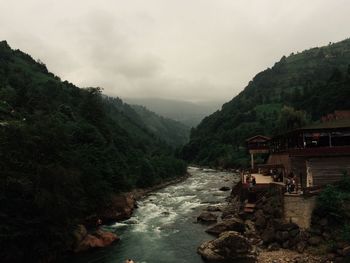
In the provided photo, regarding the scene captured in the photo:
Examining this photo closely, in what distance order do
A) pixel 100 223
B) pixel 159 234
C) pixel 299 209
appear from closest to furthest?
1. pixel 299 209
2. pixel 159 234
3. pixel 100 223

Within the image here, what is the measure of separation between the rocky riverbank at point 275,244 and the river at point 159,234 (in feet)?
8.58

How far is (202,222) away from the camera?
5528 cm

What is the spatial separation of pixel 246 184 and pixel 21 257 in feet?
94.2

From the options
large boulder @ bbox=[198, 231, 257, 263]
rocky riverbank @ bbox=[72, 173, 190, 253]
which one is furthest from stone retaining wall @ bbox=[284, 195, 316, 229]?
rocky riverbank @ bbox=[72, 173, 190, 253]

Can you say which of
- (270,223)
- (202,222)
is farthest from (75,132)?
(270,223)

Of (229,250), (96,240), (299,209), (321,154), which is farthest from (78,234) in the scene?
(321,154)

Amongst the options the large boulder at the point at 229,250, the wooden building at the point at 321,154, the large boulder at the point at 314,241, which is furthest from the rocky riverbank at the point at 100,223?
the wooden building at the point at 321,154

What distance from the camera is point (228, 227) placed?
4734 cm

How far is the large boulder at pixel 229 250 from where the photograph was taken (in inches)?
1502

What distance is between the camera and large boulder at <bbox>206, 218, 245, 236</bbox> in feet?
153

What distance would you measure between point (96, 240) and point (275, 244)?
1865 centimetres

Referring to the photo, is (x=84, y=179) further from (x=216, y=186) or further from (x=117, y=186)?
(x=216, y=186)

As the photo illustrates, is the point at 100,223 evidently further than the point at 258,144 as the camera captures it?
No

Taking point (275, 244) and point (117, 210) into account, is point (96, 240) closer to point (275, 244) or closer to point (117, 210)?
point (117, 210)
